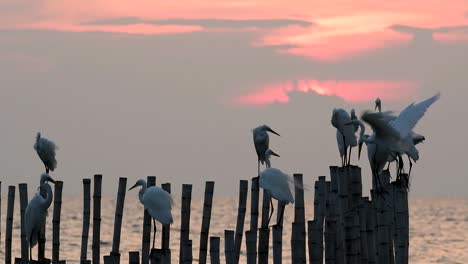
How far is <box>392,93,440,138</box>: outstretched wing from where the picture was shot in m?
15.9

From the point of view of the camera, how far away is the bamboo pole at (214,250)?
13306mm

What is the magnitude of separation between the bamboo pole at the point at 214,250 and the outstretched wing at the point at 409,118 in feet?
11.6

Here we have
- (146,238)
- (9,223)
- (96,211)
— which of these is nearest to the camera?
(96,211)

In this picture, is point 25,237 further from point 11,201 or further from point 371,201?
point 371,201

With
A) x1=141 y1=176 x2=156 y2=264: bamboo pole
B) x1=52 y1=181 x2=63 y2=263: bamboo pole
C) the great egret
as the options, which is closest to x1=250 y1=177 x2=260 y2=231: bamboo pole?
x1=141 y1=176 x2=156 y2=264: bamboo pole

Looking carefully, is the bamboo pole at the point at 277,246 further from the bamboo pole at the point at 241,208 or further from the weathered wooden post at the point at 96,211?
the weathered wooden post at the point at 96,211

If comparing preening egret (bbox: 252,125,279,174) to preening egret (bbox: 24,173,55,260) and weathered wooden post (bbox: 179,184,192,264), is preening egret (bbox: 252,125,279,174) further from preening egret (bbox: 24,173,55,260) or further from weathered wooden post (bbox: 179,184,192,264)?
preening egret (bbox: 24,173,55,260)

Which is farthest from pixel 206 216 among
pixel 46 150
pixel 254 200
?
pixel 46 150

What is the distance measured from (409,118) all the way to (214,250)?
12.9 feet

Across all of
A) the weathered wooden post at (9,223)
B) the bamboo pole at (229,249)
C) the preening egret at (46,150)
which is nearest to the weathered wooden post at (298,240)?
the bamboo pole at (229,249)

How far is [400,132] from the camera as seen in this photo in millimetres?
15812

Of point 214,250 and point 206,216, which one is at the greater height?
point 206,216

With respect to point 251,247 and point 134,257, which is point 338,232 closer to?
point 251,247

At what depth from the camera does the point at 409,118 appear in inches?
629
